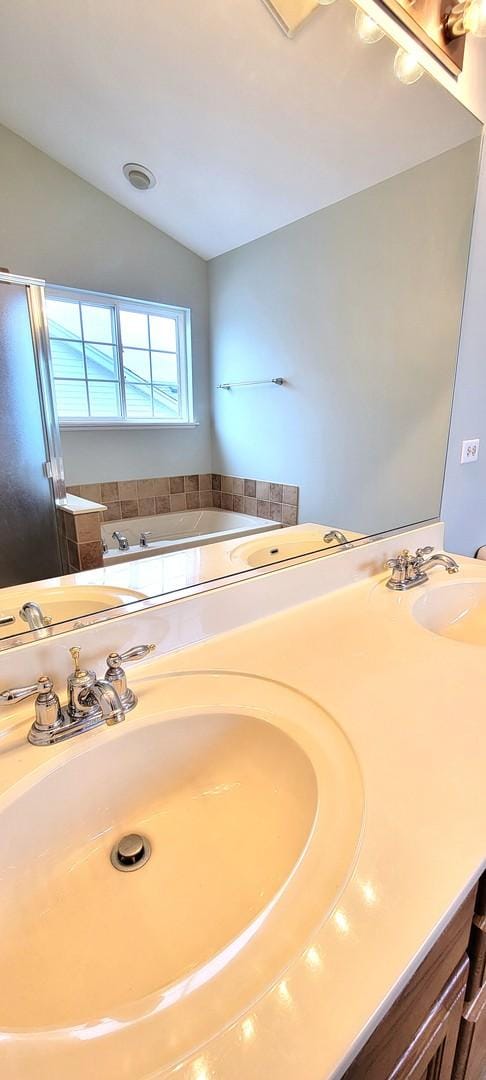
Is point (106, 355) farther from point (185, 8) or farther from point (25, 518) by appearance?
point (185, 8)

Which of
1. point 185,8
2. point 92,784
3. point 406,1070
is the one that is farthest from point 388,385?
point 406,1070

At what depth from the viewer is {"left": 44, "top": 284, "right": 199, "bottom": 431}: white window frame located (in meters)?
0.77

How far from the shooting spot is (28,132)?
26.6 inches

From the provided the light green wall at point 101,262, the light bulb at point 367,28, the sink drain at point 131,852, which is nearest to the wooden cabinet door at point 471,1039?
the sink drain at point 131,852

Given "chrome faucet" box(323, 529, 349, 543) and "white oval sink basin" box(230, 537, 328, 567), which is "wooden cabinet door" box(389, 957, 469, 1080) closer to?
"white oval sink basin" box(230, 537, 328, 567)

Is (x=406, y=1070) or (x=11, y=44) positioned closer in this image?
(x=406, y=1070)

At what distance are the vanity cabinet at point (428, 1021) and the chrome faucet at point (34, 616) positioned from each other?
0.66 meters

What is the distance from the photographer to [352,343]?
1.26m

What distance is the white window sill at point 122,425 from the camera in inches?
31.1

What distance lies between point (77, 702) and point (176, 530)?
0.41 metres

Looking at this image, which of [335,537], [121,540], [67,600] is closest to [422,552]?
[335,537]

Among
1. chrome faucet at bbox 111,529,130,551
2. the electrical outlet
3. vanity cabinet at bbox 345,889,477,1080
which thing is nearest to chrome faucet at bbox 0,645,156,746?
chrome faucet at bbox 111,529,130,551

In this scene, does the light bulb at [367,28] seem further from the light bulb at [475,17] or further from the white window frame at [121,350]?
the white window frame at [121,350]

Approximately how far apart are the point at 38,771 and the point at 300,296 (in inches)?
45.2
